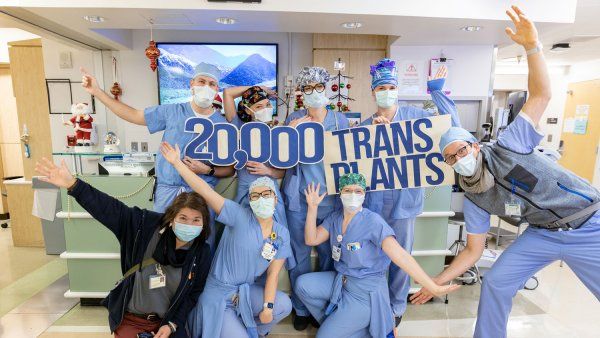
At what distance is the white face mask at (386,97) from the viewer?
2119mm

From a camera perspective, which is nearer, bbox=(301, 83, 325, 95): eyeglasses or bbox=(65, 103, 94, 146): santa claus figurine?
bbox=(301, 83, 325, 95): eyeglasses

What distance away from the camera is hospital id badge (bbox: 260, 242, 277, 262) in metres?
1.96

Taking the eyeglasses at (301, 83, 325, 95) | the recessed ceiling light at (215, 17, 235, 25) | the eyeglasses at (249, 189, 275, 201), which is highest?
the recessed ceiling light at (215, 17, 235, 25)

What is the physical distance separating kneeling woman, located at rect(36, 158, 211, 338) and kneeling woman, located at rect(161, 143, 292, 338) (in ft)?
0.40

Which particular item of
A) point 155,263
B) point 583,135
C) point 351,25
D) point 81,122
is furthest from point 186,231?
point 583,135

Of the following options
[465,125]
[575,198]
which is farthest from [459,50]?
[575,198]

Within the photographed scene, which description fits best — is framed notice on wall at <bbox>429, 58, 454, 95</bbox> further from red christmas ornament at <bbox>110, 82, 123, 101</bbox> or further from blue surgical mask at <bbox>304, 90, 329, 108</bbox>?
red christmas ornament at <bbox>110, 82, 123, 101</bbox>

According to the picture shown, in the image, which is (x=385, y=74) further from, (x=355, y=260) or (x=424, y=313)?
(x=424, y=313)

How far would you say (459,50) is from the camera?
4078 millimetres

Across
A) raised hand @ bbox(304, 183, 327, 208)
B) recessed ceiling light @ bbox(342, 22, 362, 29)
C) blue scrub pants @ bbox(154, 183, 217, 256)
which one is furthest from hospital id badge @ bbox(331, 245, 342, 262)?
recessed ceiling light @ bbox(342, 22, 362, 29)

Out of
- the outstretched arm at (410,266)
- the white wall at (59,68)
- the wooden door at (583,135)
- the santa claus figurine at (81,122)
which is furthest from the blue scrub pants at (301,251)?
the wooden door at (583,135)

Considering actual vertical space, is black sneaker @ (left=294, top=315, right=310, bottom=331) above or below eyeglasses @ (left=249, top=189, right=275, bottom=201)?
below

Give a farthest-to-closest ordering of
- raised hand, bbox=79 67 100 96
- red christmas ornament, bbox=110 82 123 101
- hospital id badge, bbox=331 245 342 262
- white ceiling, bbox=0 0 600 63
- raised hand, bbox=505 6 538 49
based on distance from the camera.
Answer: red christmas ornament, bbox=110 82 123 101, white ceiling, bbox=0 0 600 63, hospital id badge, bbox=331 245 342 262, raised hand, bbox=79 67 100 96, raised hand, bbox=505 6 538 49

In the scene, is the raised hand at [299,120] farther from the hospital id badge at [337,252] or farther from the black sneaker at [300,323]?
the black sneaker at [300,323]
